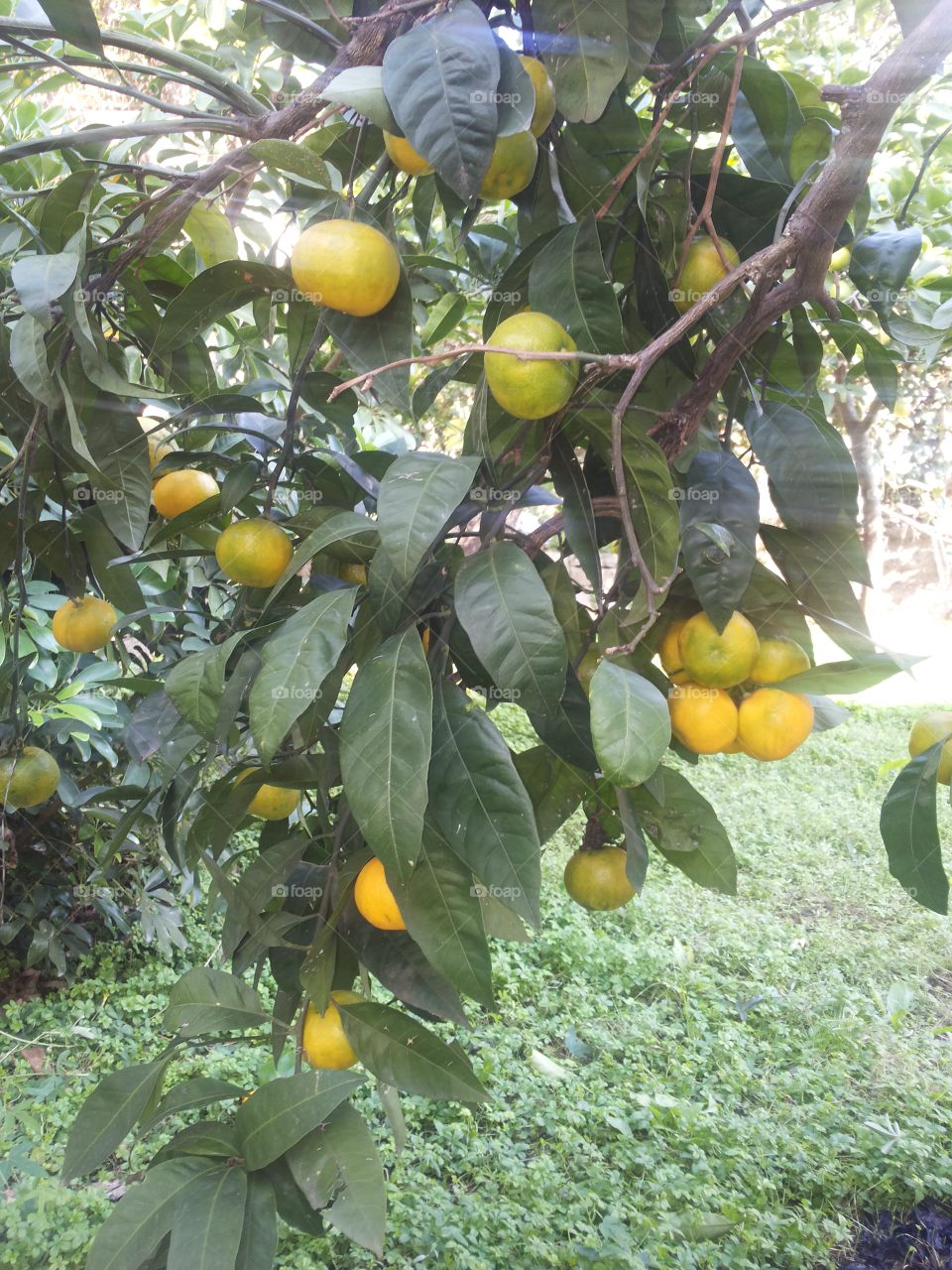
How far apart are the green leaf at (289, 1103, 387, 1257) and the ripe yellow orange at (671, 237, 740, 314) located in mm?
600

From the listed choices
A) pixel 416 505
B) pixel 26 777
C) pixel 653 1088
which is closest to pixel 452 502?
pixel 416 505

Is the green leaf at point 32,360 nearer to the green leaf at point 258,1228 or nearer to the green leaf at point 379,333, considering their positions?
the green leaf at point 379,333

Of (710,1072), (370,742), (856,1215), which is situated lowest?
(710,1072)

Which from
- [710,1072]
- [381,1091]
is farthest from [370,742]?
[710,1072]

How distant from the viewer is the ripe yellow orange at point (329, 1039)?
2.13 feet

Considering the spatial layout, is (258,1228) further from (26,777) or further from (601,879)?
(26,777)

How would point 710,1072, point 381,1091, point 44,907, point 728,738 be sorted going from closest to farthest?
point 728,738
point 381,1091
point 710,1072
point 44,907

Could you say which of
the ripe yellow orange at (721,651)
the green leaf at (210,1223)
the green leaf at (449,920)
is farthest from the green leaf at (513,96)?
the green leaf at (210,1223)

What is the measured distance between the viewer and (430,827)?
0.59 m

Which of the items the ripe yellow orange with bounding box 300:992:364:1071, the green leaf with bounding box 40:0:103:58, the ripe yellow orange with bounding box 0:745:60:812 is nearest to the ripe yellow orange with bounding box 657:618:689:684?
the ripe yellow orange with bounding box 300:992:364:1071

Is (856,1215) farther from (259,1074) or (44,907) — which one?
(44,907)

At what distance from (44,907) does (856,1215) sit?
5.53ft

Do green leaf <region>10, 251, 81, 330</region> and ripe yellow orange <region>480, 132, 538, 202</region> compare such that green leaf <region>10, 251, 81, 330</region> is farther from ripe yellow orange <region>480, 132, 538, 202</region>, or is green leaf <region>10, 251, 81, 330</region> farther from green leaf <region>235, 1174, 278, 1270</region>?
green leaf <region>235, 1174, 278, 1270</region>

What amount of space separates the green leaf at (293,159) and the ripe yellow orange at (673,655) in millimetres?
358
